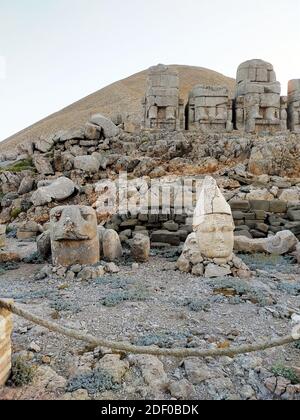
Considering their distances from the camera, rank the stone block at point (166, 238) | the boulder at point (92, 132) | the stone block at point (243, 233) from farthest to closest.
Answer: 1. the boulder at point (92, 132)
2. the stone block at point (243, 233)
3. the stone block at point (166, 238)

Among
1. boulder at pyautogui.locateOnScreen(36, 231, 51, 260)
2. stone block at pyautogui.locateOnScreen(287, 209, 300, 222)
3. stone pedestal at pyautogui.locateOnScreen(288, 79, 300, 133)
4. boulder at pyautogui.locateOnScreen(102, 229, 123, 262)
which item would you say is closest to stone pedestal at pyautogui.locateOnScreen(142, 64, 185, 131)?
stone pedestal at pyautogui.locateOnScreen(288, 79, 300, 133)

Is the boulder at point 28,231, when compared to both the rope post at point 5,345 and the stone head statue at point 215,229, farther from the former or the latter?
the rope post at point 5,345

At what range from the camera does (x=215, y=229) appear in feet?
25.8

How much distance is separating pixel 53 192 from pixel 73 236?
22.0 feet

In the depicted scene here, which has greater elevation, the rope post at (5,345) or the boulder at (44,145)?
the boulder at (44,145)

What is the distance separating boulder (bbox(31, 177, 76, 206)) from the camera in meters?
14.0

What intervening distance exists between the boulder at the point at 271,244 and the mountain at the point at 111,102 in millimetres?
30017

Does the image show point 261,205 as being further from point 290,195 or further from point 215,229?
point 215,229

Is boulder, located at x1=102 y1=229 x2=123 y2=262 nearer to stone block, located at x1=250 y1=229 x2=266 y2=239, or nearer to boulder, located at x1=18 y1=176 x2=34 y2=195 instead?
stone block, located at x1=250 y1=229 x2=266 y2=239

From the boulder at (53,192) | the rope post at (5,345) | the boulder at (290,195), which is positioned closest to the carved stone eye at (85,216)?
the rope post at (5,345)

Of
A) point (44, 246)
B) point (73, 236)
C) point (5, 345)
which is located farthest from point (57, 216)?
point (5, 345)

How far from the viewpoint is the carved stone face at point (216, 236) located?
7.80 metres

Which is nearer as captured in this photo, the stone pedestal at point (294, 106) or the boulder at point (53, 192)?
the boulder at point (53, 192)

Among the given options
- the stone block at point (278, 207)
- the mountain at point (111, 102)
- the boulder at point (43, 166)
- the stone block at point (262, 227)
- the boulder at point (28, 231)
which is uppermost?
the mountain at point (111, 102)
